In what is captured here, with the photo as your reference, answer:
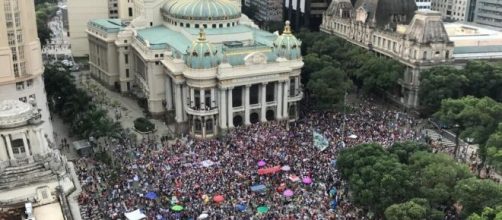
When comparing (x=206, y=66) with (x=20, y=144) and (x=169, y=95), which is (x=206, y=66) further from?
(x=20, y=144)

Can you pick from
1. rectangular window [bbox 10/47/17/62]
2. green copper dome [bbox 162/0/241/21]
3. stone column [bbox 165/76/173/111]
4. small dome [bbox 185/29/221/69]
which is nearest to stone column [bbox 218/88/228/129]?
small dome [bbox 185/29/221/69]

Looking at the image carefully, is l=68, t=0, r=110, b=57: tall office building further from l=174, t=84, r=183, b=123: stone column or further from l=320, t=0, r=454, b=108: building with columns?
l=174, t=84, r=183, b=123: stone column

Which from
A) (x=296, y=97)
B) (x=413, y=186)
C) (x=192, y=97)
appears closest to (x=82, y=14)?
(x=192, y=97)

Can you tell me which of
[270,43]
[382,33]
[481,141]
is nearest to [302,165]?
[481,141]

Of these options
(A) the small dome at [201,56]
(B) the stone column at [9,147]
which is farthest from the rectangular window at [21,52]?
(A) the small dome at [201,56]

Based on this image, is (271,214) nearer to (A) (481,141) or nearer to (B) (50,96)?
(A) (481,141)

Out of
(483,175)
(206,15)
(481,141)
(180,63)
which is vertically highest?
(206,15)

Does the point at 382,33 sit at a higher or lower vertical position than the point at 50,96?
higher
